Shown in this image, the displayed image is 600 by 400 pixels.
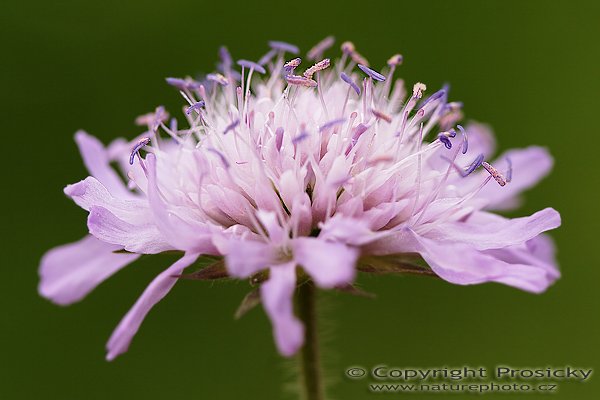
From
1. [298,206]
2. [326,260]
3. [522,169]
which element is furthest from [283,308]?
[522,169]

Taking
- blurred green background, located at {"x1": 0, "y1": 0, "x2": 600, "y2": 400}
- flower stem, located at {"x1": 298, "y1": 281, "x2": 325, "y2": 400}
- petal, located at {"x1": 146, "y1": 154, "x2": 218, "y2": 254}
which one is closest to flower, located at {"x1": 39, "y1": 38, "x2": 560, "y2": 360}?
petal, located at {"x1": 146, "y1": 154, "x2": 218, "y2": 254}

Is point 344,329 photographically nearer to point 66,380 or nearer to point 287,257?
point 66,380

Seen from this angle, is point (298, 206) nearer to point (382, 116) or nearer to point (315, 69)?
point (382, 116)

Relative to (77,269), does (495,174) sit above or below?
above

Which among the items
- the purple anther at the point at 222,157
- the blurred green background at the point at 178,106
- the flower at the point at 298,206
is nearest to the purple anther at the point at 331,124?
the flower at the point at 298,206

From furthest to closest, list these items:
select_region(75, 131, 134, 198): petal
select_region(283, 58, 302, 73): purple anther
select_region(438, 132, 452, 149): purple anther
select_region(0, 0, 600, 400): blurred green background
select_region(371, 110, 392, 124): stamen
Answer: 1. select_region(0, 0, 600, 400): blurred green background
2. select_region(75, 131, 134, 198): petal
3. select_region(283, 58, 302, 73): purple anther
4. select_region(438, 132, 452, 149): purple anther
5. select_region(371, 110, 392, 124): stamen

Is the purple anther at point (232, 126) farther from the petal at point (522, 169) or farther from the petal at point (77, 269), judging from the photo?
the petal at point (522, 169)

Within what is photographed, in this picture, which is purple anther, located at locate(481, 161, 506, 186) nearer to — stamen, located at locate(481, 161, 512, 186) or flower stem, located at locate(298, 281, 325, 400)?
stamen, located at locate(481, 161, 512, 186)
